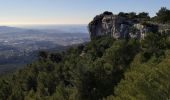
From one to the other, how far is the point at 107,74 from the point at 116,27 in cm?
4019

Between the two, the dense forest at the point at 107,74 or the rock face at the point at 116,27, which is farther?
the rock face at the point at 116,27

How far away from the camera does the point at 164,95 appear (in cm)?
4022

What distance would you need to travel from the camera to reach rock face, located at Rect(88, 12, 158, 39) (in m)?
103

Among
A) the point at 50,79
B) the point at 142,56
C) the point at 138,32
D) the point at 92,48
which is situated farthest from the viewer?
the point at 92,48

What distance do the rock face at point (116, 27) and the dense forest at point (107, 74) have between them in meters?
2.77

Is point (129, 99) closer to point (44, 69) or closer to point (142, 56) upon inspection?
point (142, 56)

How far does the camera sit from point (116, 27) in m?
114

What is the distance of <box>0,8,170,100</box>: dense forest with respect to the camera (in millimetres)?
42531

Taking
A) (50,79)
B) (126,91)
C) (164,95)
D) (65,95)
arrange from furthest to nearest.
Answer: (50,79) < (65,95) < (126,91) < (164,95)

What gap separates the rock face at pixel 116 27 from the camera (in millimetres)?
102787

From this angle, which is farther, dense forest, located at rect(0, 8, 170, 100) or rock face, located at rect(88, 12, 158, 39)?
rock face, located at rect(88, 12, 158, 39)

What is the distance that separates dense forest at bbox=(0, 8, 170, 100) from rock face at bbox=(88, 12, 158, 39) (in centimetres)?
277

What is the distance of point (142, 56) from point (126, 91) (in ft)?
114

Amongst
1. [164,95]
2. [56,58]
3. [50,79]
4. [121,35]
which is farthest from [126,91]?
[56,58]
